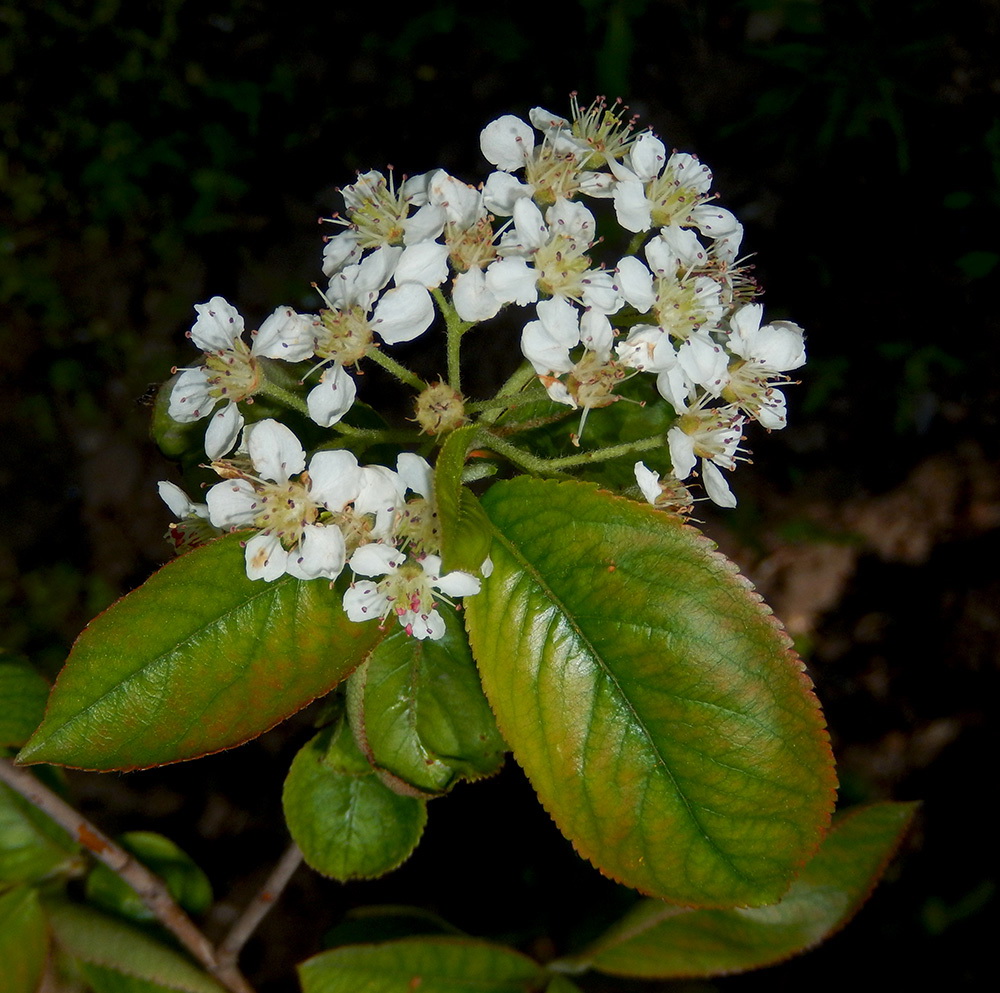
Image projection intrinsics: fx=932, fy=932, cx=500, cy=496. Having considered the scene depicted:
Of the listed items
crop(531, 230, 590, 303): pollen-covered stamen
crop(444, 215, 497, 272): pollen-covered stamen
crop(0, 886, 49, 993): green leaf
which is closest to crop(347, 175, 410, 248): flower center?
crop(444, 215, 497, 272): pollen-covered stamen

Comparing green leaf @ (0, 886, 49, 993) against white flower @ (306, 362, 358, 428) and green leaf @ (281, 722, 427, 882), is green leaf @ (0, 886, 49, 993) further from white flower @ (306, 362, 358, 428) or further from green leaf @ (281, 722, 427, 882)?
white flower @ (306, 362, 358, 428)

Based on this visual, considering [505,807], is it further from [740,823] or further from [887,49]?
[887,49]

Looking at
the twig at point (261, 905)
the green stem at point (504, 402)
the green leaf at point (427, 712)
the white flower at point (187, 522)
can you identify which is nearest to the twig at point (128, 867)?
the twig at point (261, 905)

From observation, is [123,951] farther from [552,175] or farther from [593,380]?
[552,175]

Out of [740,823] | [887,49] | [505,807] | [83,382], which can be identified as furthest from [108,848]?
[887,49]

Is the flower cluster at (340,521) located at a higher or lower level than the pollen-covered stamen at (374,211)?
lower

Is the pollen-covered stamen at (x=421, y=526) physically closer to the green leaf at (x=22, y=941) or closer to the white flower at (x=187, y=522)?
the white flower at (x=187, y=522)
